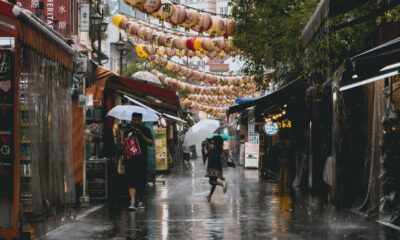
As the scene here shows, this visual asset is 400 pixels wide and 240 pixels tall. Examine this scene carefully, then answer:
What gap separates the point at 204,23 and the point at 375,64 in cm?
1220

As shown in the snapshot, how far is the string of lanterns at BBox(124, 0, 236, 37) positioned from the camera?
69.5 ft

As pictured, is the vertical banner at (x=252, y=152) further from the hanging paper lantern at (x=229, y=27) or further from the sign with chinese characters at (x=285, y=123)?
the hanging paper lantern at (x=229, y=27)

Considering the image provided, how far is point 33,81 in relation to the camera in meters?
11.5

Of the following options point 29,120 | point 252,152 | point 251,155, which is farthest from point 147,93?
point 252,152

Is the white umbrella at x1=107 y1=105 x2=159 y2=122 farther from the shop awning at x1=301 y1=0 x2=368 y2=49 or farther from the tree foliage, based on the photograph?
the shop awning at x1=301 y1=0 x2=368 y2=49

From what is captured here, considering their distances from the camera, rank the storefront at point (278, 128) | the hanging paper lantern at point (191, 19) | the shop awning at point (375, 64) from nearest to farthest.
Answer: the shop awning at point (375, 64) → the hanging paper lantern at point (191, 19) → the storefront at point (278, 128)

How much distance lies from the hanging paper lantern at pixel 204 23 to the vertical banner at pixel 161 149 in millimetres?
11347

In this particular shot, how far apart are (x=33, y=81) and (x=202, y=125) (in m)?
14.5

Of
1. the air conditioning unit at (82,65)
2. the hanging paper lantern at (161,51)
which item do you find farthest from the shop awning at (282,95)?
the air conditioning unit at (82,65)

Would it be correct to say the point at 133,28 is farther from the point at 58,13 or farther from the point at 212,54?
the point at 58,13

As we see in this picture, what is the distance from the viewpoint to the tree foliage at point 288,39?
19.1m

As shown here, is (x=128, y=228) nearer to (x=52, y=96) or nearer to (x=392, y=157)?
(x=52, y=96)

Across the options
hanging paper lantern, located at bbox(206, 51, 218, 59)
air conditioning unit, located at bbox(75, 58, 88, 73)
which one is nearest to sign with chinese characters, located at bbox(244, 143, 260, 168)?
hanging paper lantern, located at bbox(206, 51, 218, 59)

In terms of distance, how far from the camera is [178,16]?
76.4ft
